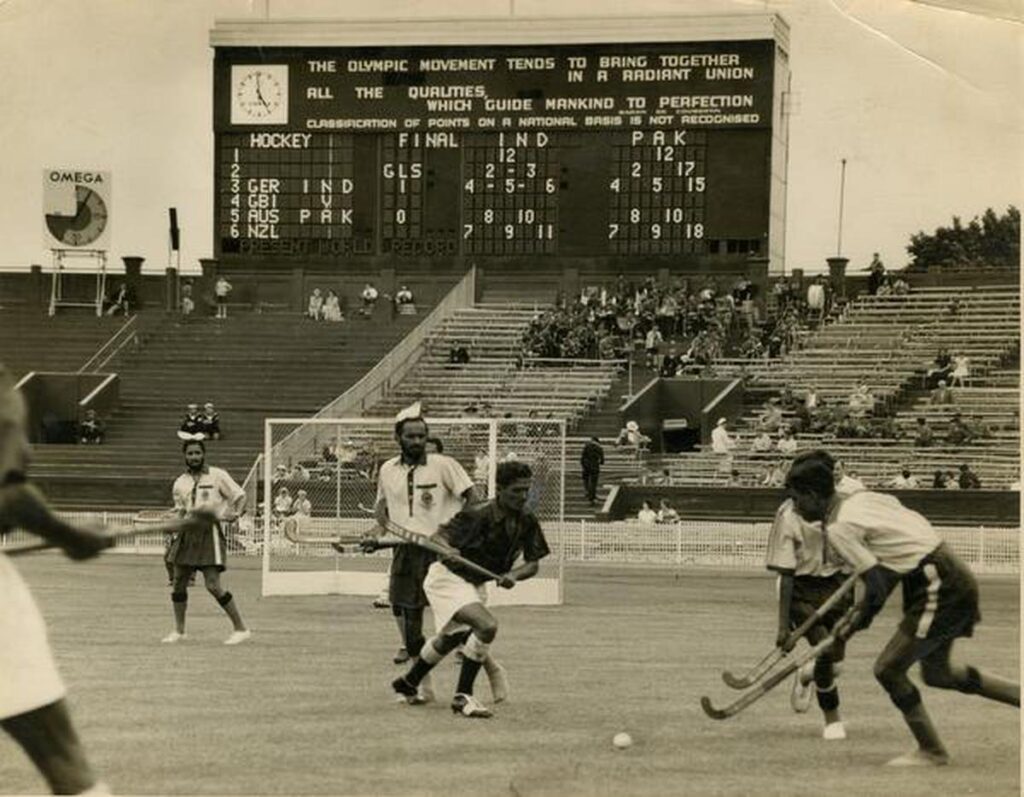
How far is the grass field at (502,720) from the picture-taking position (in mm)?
8367

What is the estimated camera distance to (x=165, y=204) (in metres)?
47.1

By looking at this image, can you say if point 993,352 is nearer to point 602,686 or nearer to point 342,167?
point 342,167

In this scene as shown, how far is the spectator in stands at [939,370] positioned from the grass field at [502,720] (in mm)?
18472

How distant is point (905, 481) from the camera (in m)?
32.2

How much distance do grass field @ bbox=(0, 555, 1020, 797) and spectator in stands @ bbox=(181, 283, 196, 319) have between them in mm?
24678

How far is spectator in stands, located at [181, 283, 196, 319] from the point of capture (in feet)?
138

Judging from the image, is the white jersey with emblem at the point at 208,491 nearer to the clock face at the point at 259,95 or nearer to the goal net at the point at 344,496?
the goal net at the point at 344,496

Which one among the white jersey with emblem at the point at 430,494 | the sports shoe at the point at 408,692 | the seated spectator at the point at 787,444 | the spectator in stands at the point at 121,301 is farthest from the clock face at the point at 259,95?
the sports shoe at the point at 408,692

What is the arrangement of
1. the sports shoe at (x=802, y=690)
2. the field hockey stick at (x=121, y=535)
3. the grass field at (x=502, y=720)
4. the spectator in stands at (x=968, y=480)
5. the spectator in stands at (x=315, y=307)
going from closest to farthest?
the field hockey stick at (x=121, y=535) → the grass field at (x=502, y=720) → the sports shoe at (x=802, y=690) → the spectator in stands at (x=968, y=480) → the spectator in stands at (x=315, y=307)

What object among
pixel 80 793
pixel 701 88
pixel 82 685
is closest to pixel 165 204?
pixel 701 88

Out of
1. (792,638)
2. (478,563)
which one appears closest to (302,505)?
(478,563)

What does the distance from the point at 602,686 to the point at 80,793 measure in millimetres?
6517

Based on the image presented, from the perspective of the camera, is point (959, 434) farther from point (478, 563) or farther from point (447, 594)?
point (447, 594)

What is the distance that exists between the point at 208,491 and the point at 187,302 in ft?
91.0
